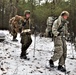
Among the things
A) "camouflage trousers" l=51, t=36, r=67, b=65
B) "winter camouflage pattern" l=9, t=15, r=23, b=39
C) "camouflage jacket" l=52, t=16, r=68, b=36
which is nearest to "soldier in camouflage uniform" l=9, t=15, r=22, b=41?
"winter camouflage pattern" l=9, t=15, r=23, b=39

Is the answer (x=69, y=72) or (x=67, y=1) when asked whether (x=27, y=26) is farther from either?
(x=67, y=1)

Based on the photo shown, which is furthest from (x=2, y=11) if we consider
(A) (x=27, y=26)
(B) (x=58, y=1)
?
(A) (x=27, y=26)

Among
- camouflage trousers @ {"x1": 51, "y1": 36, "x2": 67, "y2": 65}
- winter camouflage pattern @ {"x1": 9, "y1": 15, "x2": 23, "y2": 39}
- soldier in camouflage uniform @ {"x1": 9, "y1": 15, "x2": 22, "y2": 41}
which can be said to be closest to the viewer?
camouflage trousers @ {"x1": 51, "y1": 36, "x2": 67, "y2": 65}

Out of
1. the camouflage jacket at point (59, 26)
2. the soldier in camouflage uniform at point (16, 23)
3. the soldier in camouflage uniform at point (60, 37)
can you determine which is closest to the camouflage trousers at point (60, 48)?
the soldier in camouflage uniform at point (60, 37)

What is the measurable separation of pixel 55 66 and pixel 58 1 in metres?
31.3

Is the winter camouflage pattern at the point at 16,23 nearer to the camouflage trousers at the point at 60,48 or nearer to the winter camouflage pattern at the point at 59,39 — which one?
the winter camouflage pattern at the point at 59,39

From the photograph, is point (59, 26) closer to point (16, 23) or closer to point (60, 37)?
point (60, 37)

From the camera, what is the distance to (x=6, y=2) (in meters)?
57.1

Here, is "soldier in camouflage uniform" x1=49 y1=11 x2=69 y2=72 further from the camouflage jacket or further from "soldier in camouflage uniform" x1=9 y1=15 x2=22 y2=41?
"soldier in camouflage uniform" x1=9 y1=15 x2=22 y2=41

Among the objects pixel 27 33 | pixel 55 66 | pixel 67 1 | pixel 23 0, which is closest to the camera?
pixel 55 66

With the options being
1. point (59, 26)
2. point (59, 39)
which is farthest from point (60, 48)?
point (59, 26)

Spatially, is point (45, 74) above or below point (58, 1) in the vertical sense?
below

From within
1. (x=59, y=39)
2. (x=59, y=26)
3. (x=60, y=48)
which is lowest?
(x=60, y=48)

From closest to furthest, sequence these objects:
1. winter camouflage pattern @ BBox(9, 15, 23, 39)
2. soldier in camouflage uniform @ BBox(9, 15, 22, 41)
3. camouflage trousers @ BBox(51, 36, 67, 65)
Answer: camouflage trousers @ BBox(51, 36, 67, 65), winter camouflage pattern @ BBox(9, 15, 23, 39), soldier in camouflage uniform @ BBox(9, 15, 22, 41)
